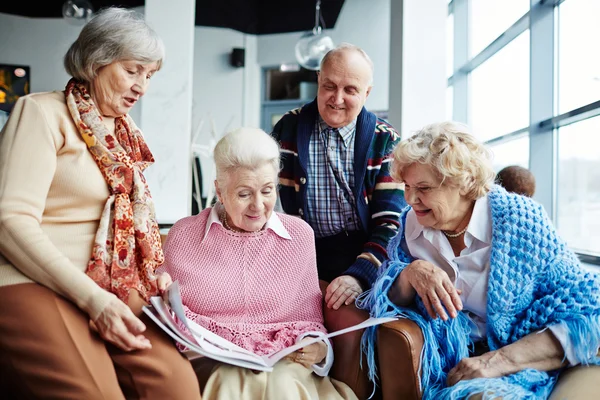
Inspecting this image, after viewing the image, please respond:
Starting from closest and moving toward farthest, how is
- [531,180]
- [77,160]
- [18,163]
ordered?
[18,163], [77,160], [531,180]

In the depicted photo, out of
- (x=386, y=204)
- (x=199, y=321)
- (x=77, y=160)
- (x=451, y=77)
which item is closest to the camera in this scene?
(x=77, y=160)

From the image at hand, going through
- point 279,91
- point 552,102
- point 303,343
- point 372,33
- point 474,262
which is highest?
point 372,33

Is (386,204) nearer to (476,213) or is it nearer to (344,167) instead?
(344,167)

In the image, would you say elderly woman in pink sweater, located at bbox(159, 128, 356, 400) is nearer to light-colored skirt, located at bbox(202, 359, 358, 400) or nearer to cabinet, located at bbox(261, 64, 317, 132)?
light-colored skirt, located at bbox(202, 359, 358, 400)

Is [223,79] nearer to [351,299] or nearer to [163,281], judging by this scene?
[351,299]

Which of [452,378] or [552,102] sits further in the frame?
[552,102]

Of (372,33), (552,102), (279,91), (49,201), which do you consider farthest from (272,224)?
(279,91)

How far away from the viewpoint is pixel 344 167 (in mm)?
2334

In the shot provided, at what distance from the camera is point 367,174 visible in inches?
90.7

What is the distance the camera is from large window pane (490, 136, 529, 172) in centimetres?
484

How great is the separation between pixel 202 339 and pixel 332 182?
977 millimetres

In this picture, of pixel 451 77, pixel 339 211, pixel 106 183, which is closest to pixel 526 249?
pixel 339 211

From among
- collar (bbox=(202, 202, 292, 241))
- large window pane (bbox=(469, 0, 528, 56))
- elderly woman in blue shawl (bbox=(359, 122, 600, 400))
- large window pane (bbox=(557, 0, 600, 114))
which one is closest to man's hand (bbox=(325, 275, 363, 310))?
elderly woman in blue shawl (bbox=(359, 122, 600, 400))

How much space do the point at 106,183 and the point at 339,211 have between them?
3.47 ft
